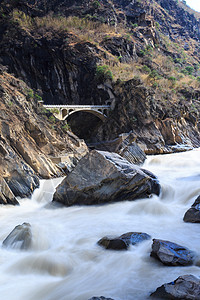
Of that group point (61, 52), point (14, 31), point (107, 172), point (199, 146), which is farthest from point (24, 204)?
point (14, 31)

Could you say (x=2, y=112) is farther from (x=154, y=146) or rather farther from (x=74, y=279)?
(x=154, y=146)

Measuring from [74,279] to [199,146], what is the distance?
33096 mm

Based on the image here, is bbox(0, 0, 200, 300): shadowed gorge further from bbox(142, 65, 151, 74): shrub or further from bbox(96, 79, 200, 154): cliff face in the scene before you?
bbox(142, 65, 151, 74): shrub

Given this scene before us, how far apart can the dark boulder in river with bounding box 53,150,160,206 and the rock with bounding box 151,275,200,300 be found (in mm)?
7522

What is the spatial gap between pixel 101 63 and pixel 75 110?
33.9ft

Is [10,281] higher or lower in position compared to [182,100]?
lower

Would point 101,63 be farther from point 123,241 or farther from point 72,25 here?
point 123,241

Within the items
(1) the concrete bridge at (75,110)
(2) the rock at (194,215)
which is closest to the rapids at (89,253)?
(2) the rock at (194,215)

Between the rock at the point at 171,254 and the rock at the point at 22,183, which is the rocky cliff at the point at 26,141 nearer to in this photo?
the rock at the point at 22,183

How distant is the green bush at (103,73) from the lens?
36406mm

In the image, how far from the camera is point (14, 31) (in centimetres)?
4050

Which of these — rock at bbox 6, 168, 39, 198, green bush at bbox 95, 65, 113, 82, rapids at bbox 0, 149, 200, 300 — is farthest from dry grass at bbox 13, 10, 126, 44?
rapids at bbox 0, 149, 200, 300

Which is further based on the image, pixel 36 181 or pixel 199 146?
pixel 199 146

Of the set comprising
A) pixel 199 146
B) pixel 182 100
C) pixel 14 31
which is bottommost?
pixel 14 31
